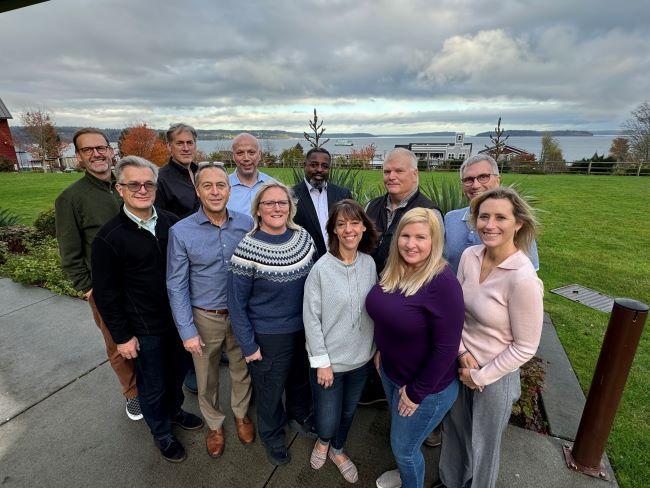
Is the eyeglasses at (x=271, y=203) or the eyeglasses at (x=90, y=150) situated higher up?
the eyeglasses at (x=90, y=150)

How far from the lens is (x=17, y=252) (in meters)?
7.34

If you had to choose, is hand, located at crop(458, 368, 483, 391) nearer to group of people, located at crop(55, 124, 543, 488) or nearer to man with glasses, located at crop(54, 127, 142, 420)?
group of people, located at crop(55, 124, 543, 488)

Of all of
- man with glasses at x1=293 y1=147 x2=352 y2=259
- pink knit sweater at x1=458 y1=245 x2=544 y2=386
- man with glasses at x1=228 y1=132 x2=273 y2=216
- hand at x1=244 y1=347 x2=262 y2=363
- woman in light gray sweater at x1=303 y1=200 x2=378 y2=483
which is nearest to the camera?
pink knit sweater at x1=458 y1=245 x2=544 y2=386

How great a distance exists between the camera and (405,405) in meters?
1.94

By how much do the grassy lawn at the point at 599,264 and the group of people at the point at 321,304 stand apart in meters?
1.69

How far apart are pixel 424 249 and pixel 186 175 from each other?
272 cm

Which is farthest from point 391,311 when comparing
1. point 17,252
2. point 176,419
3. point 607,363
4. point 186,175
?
point 17,252

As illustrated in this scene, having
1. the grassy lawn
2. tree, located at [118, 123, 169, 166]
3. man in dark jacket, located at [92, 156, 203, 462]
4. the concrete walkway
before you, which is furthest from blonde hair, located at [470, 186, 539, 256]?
tree, located at [118, 123, 169, 166]

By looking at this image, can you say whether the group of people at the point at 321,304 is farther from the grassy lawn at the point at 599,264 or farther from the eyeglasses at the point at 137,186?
the grassy lawn at the point at 599,264

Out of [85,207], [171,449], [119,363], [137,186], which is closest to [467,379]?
[171,449]

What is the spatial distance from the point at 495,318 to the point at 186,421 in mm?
2702

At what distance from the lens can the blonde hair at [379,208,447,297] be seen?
1.78 metres

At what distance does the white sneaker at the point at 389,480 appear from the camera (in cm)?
235

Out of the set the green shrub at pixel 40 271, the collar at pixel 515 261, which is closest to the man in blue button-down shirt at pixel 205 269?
the collar at pixel 515 261
